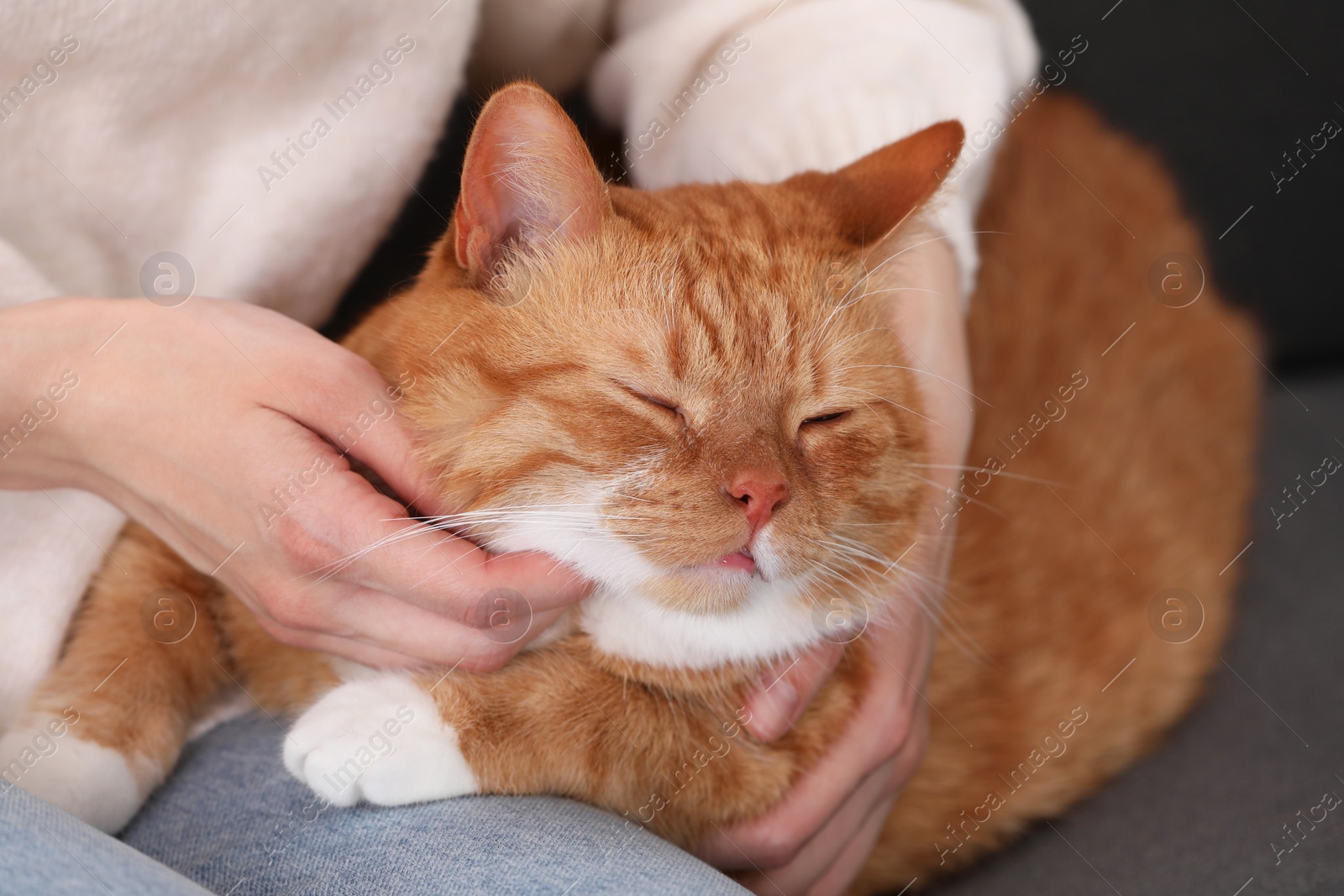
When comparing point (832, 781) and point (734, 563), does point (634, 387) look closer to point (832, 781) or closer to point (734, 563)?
point (734, 563)

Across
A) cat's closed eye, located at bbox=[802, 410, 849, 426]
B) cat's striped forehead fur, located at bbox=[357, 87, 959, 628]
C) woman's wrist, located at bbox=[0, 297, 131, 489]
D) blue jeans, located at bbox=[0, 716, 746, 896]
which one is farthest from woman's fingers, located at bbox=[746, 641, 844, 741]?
woman's wrist, located at bbox=[0, 297, 131, 489]

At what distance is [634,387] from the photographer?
122cm

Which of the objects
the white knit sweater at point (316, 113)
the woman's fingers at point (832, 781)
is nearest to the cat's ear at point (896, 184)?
the white knit sweater at point (316, 113)

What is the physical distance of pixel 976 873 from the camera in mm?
1888

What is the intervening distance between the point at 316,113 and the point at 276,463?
0.79m

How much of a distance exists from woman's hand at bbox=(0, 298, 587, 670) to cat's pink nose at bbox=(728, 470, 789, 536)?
24 centimetres

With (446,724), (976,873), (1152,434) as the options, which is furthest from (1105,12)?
(446,724)

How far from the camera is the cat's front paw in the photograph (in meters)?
1.20

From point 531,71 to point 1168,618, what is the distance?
A: 1.85m

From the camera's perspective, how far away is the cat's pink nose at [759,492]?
1165mm

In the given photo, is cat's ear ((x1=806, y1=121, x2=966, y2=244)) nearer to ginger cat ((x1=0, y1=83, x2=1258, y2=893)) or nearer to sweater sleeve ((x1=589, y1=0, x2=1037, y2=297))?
ginger cat ((x1=0, y1=83, x2=1258, y2=893))

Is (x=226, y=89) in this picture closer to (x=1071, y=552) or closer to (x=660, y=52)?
(x=660, y=52)

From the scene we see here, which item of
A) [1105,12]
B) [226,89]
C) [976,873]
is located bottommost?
[976,873]

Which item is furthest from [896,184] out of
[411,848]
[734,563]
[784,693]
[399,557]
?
[411,848]
